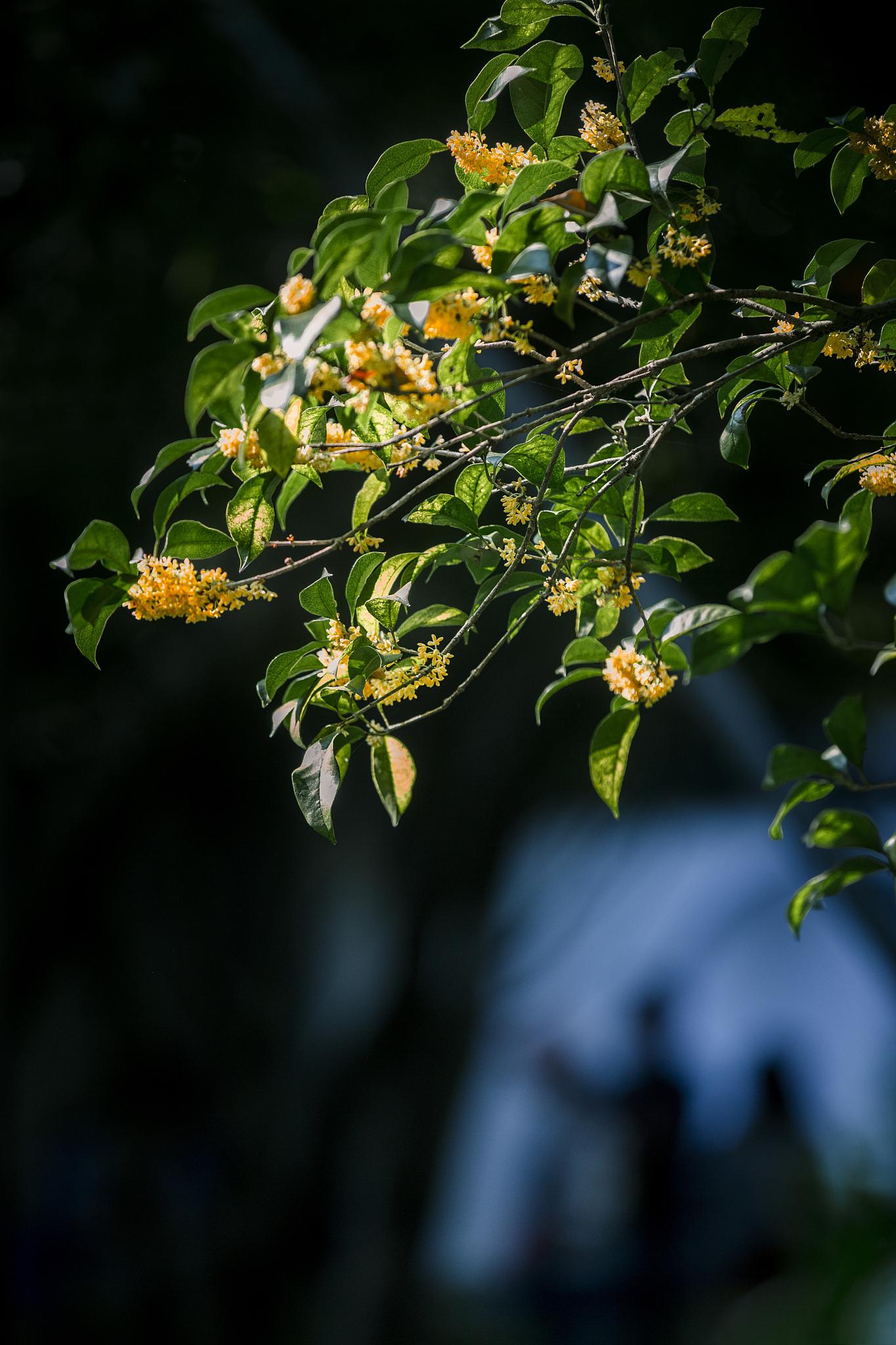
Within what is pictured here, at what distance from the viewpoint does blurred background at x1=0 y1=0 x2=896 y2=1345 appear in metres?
1.27

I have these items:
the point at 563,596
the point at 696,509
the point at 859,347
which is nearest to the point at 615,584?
the point at 563,596

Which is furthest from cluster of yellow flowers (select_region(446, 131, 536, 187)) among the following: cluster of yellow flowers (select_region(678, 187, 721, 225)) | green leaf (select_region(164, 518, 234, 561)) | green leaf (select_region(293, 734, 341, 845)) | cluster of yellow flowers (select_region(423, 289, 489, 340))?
green leaf (select_region(293, 734, 341, 845))

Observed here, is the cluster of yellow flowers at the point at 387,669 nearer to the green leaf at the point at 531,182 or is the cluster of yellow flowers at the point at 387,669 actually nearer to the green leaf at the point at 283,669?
the green leaf at the point at 283,669

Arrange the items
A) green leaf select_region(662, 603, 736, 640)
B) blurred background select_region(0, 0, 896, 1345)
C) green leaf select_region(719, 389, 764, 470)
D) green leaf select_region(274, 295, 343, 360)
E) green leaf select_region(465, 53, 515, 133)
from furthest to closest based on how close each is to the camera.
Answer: blurred background select_region(0, 0, 896, 1345) < green leaf select_region(719, 389, 764, 470) < green leaf select_region(465, 53, 515, 133) < green leaf select_region(662, 603, 736, 640) < green leaf select_region(274, 295, 343, 360)

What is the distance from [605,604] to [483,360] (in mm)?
948

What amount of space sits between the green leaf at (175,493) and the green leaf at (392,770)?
0.22 metres

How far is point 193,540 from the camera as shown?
26.2 inches

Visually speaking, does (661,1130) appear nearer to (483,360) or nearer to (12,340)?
(483,360)

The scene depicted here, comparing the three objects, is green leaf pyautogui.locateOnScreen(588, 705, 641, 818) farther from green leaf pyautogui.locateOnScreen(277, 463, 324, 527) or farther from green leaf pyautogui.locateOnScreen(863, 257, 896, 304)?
green leaf pyautogui.locateOnScreen(863, 257, 896, 304)

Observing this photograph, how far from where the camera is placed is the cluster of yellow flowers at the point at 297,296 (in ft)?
1.54

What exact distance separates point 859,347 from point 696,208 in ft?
0.49

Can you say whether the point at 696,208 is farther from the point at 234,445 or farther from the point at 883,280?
the point at 234,445

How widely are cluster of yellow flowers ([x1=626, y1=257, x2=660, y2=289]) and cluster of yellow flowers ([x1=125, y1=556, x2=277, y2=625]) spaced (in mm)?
308

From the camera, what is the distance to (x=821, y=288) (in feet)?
2.37
